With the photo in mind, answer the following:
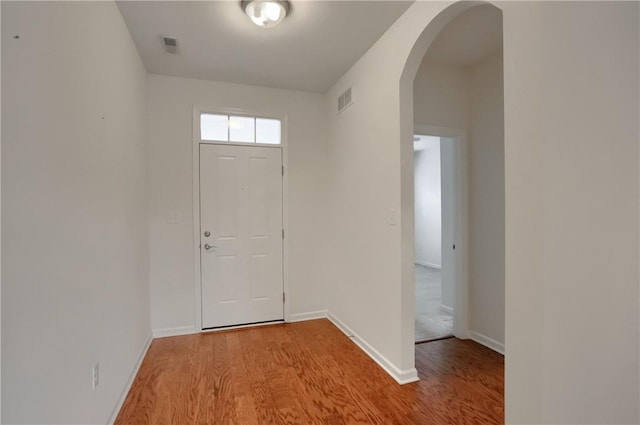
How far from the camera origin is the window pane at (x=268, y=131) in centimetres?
342

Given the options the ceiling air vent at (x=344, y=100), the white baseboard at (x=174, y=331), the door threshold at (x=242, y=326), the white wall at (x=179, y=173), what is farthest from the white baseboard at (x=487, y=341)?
the white baseboard at (x=174, y=331)

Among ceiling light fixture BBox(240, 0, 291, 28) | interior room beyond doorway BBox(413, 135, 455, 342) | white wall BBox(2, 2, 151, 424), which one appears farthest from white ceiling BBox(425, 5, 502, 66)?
white wall BBox(2, 2, 151, 424)

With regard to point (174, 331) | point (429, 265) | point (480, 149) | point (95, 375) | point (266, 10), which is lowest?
point (429, 265)

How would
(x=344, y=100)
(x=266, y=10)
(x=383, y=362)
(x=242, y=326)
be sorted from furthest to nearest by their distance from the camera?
(x=242, y=326) < (x=344, y=100) < (x=383, y=362) < (x=266, y=10)

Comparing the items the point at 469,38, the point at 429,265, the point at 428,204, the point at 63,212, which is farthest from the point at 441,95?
the point at 429,265

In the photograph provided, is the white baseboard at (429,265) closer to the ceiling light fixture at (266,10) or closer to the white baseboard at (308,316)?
the white baseboard at (308,316)

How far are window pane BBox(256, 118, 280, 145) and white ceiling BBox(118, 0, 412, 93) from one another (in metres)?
0.44

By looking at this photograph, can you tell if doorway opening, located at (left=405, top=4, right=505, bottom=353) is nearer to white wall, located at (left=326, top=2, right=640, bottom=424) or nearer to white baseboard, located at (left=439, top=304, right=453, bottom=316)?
white baseboard, located at (left=439, top=304, right=453, bottom=316)

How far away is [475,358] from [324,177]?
2.36 meters

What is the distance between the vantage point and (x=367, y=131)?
265 cm

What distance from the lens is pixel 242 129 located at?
336cm

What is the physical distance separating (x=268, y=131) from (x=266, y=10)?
5.11 ft

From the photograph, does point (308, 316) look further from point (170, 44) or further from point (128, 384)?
point (170, 44)

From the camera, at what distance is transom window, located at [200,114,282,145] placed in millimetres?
3260
